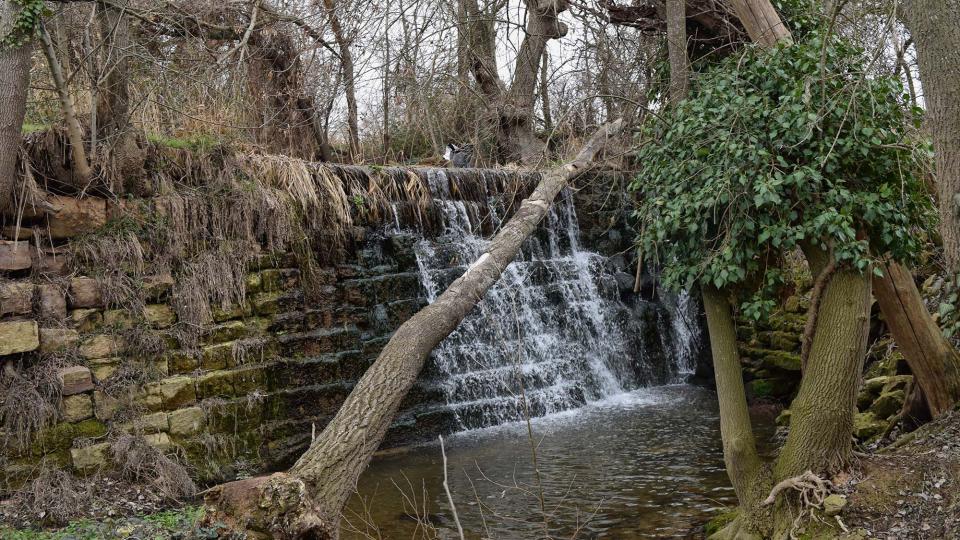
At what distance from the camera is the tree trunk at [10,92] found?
5273mm

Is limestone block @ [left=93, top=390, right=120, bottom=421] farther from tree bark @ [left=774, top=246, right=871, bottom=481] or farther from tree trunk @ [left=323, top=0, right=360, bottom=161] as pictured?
tree bark @ [left=774, top=246, right=871, bottom=481]

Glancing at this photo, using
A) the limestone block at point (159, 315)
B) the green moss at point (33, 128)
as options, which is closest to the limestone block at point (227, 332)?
the limestone block at point (159, 315)

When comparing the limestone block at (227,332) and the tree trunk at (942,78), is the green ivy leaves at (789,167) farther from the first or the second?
the limestone block at (227,332)

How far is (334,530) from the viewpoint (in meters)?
3.88

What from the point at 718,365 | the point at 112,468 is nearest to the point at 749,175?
the point at 718,365

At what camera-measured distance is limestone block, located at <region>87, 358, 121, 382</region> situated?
585 cm

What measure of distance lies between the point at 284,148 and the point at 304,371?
3.95 metres

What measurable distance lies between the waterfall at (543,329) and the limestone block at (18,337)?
3715 millimetres

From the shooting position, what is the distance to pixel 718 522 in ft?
16.1

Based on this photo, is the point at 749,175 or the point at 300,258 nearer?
the point at 749,175

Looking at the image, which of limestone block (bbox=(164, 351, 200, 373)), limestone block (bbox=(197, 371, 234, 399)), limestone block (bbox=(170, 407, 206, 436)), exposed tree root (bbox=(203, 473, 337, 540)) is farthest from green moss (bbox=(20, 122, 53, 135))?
exposed tree root (bbox=(203, 473, 337, 540))

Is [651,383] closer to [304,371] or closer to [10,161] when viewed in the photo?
[304,371]

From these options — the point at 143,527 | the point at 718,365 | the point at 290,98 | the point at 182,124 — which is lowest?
the point at 143,527

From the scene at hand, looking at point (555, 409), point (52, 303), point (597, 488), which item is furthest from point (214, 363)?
point (555, 409)
